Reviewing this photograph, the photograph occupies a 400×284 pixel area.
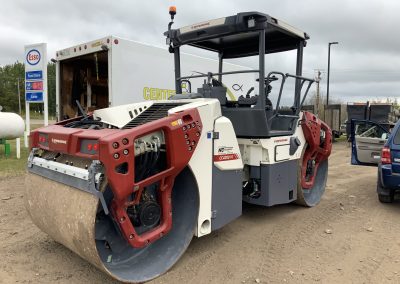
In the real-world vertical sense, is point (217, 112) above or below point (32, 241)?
above

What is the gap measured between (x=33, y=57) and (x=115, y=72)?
503cm

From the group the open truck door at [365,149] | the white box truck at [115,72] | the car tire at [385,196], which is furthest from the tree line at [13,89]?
the car tire at [385,196]

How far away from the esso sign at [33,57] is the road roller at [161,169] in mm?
7564

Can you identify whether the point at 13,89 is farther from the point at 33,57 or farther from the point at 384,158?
the point at 384,158

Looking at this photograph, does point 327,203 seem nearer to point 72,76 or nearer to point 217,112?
point 217,112

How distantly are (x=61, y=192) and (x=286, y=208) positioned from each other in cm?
357

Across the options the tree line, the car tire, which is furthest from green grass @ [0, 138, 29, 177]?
the tree line

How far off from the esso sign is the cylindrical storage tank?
1.67 meters

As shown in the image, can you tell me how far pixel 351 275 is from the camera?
3701 millimetres

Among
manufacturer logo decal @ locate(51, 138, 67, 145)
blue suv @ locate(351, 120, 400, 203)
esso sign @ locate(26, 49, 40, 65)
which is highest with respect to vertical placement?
esso sign @ locate(26, 49, 40, 65)

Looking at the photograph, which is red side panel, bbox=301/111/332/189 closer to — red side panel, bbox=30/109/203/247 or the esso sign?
red side panel, bbox=30/109/203/247

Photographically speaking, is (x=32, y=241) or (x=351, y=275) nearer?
(x=351, y=275)

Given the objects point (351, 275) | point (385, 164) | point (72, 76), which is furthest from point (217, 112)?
point (72, 76)

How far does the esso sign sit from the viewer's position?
11477mm
